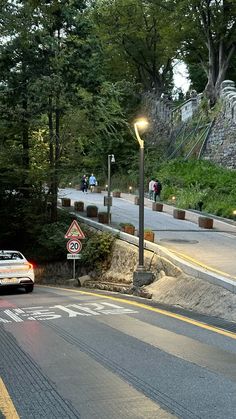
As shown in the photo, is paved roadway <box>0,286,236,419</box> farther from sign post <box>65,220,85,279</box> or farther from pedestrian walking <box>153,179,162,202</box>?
pedestrian walking <box>153,179,162,202</box>

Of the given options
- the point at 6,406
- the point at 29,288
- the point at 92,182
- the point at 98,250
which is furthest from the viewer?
the point at 92,182

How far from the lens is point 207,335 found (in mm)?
9320

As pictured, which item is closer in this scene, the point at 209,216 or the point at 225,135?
the point at 209,216

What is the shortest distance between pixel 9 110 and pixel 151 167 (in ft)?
64.1

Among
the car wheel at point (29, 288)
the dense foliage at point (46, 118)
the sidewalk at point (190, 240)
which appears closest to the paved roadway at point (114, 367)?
the sidewalk at point (190, 240)

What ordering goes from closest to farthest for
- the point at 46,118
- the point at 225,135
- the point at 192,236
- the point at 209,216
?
1. the point at 192,236
2. the point at 46,118
3. the point at 209,216
4. the point at 225,135

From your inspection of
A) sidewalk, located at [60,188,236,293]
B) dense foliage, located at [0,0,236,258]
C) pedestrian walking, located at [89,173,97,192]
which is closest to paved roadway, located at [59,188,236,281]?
sidewalk, located at [60,188,236,293]

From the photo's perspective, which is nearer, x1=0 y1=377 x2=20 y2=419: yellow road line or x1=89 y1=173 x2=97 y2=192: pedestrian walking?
x1=0 y1=377 x2=20 y2=419: yellow road line

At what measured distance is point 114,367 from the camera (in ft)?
23.0

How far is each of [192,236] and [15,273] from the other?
9.59 metres

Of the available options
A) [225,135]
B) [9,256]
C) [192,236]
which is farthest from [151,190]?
[9,256]

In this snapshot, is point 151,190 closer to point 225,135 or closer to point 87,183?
point 225,135

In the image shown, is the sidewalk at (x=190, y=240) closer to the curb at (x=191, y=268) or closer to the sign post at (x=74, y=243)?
the curb at (x=191, y=268)

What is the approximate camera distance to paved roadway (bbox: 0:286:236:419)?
17.6 feet
